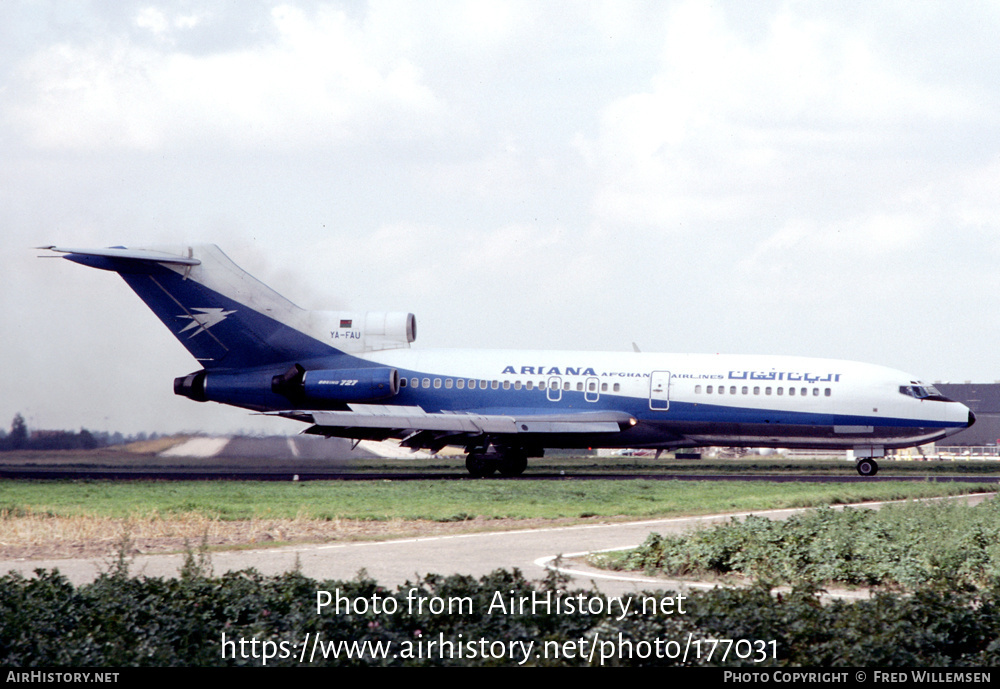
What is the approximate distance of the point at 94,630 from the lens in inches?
357

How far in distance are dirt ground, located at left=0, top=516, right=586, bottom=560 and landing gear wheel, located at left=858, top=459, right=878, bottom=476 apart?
761 inches

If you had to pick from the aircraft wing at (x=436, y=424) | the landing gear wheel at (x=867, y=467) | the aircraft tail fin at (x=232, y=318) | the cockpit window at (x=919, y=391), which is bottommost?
the landing gear wheel at (x=867, y=467)

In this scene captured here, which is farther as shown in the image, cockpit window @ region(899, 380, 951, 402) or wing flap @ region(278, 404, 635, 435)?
cockpit window @ region(899, 380, 951, 402)

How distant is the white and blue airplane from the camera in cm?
3591

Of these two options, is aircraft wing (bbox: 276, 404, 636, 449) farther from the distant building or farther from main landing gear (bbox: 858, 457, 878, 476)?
the distant building

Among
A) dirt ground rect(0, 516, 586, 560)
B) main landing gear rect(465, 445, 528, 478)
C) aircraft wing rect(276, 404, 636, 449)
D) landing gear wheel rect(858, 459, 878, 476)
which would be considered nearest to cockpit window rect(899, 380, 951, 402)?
landing gear wheel rect(858, 459, 878, 476)

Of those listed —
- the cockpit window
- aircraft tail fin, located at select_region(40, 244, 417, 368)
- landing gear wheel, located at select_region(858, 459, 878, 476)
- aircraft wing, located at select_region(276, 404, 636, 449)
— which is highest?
aircraft tail fin, located at select_region(40, 244, 417, 368)

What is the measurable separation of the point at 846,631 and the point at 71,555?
39.2ft

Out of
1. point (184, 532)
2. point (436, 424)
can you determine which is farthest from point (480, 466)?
point (184, 532)

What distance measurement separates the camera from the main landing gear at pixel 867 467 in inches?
1438

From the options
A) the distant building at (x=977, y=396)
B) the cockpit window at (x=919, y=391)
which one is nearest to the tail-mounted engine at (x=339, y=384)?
the cockpit window at (x=919, y=391)

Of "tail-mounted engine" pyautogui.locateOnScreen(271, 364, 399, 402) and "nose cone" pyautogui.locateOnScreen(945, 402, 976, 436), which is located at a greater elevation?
"tail-mounted engine" pyautogui.locateOnScreen(271, 364, 399, 402)

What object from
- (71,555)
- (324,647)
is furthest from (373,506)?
(324,647)

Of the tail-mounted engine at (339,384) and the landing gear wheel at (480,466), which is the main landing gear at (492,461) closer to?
the landing gear wheel at (480,466)
